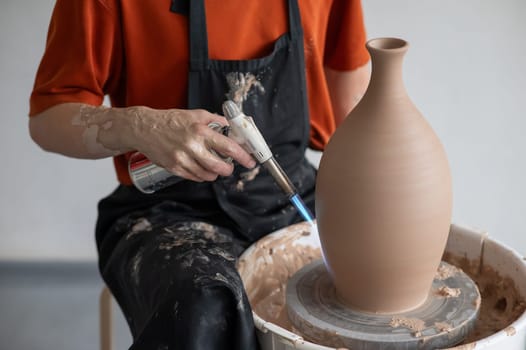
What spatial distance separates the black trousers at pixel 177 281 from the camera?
1.12 metres

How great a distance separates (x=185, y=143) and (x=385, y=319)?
41cm

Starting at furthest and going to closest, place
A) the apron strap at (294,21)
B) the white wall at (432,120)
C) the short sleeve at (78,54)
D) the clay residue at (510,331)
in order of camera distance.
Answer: the white wall at (432,120) → the apron strap at (294,21) → the short sleeve at (78,54) → the clay residue at (510,331)

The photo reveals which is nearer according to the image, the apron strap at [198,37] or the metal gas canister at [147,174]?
the metal gas canister at [147,174]

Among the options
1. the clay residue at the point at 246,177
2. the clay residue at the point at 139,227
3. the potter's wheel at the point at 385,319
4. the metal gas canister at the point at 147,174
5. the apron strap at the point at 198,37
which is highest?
the apron strap at the point at 198,37

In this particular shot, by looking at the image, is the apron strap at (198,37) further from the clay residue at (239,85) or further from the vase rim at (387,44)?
the vase rim at (387,44)

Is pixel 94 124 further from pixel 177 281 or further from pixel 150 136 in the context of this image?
pixel 177 281

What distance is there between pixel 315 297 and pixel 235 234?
0.27 m

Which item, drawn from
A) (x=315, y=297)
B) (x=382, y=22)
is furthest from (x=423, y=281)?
(x=382, y=22)

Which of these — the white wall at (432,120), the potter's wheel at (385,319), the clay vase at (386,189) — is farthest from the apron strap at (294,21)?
the white wall at (432,120)

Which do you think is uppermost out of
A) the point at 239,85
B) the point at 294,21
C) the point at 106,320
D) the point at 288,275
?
the point at 294,21

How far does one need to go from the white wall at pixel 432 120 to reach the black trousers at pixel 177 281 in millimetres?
998

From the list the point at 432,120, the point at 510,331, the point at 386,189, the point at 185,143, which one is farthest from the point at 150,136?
the point at 432,120

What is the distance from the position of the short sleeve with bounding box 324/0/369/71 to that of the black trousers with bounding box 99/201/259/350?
0.48 metres

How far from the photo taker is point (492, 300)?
51.7 inches
